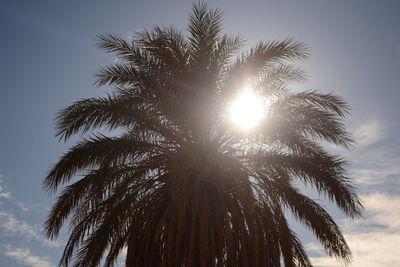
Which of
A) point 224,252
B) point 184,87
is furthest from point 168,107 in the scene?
point 224,252

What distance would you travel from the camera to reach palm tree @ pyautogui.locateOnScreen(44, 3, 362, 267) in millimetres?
10875

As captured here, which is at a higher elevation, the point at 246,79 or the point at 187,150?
the point at 246,79

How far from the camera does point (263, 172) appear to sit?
12.1m

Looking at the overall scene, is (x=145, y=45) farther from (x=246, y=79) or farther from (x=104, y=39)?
(x=246, y=79)

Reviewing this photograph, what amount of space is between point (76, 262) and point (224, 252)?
434 cm

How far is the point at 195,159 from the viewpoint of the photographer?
38.4ft

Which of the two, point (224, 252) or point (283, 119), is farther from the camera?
point (283, 119)

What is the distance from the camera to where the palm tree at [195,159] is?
10.9 m

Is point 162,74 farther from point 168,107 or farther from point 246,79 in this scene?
point 246,79

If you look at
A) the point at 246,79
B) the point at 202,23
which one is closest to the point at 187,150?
the point at 246,79

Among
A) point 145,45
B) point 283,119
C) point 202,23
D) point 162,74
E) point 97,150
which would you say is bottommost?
point 97,150

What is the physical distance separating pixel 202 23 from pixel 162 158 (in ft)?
13.1

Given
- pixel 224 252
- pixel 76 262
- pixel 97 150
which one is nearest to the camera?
pixel 224 252

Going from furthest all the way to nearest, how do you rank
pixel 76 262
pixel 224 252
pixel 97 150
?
1. pixel 76 262
2. pixel 97 150
3. pixel 224 252
